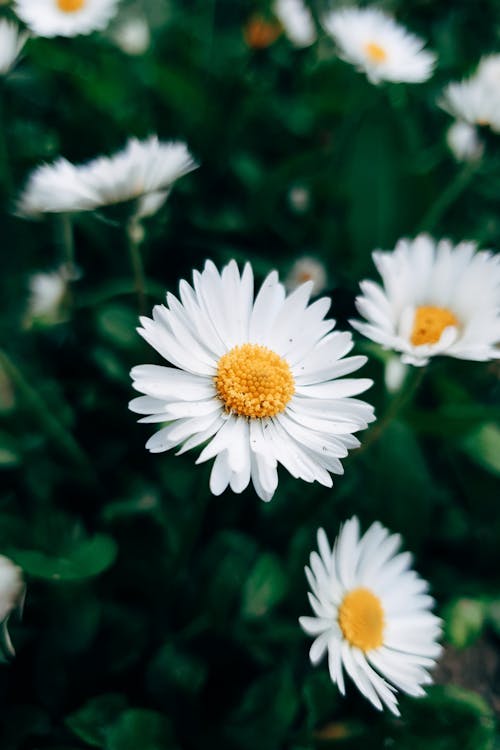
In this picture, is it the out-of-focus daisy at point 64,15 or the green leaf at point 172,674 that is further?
the out-of-focus daisy at point 64,15

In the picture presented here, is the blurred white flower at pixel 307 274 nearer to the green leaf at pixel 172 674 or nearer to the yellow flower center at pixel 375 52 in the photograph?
the yellow flower center at pixel 375 52

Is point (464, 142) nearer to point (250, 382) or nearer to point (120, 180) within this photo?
point (120, 180)

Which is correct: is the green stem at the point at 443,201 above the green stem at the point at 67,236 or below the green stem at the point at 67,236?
above

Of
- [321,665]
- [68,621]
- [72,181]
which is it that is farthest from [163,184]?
[321,665]

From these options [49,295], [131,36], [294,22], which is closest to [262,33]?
[294,22]

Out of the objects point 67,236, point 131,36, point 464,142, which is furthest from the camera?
point 131,36

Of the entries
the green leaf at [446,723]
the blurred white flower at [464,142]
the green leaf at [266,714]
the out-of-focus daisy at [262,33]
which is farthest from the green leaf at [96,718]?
the out-of-focus daisy at [262,33]

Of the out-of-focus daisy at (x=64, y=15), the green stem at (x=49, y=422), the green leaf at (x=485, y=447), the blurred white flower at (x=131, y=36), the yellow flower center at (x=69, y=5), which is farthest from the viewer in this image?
the blurred white flower at (x=131, y=36)

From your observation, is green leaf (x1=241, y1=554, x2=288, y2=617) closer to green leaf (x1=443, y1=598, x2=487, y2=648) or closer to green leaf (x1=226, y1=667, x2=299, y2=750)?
green leaf (x1=226, y1=667, x2=299, y2=750)

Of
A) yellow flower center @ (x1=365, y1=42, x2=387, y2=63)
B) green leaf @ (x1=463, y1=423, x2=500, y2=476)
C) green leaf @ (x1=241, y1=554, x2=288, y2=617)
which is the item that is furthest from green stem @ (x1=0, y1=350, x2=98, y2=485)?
yellow flower center @ (x1=365, y1=42, x2=387, y2=63)
